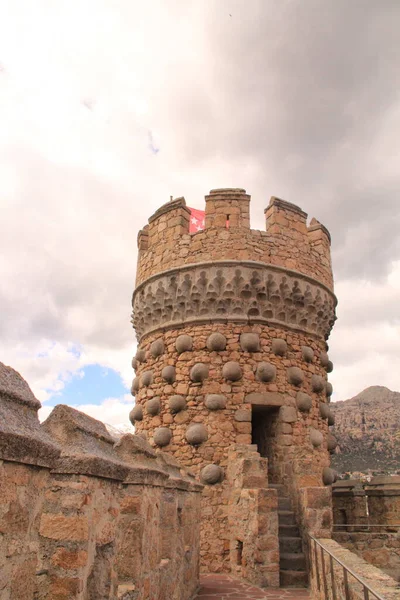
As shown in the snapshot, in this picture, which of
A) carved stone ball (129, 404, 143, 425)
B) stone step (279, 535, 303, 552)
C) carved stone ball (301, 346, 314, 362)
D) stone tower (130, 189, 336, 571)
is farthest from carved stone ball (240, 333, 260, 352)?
stone step (279, 535, 303, 552)

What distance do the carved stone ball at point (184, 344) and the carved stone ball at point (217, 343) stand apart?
0.40 metres

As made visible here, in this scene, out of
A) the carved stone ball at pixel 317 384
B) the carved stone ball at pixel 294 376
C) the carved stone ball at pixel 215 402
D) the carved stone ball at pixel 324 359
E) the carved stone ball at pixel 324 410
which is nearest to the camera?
the carved stone ball at pixel 215 402

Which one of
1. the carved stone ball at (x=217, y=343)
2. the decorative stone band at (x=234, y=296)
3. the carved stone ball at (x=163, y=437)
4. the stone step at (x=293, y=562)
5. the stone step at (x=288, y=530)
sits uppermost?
the decorative stone band at (x=234, y=296)

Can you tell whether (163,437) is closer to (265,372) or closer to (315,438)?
(265,372)

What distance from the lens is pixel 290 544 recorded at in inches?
303

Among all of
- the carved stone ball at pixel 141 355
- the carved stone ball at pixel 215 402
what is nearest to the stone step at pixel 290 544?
the carved stone ball at pixel 215 402

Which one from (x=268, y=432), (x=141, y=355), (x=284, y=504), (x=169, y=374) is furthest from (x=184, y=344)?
(x=284, y=504)

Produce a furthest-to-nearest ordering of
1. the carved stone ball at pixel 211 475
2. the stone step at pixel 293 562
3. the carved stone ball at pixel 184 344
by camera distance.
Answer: the carved stone ball at pixel 184 344 < the carved stone ball at pixel 211 475 < the stone step at pixel 293 562

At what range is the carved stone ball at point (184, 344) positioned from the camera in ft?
32.4

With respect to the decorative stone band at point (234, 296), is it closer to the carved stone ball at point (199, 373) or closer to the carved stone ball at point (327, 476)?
the carved stone ball at point (199, 373)

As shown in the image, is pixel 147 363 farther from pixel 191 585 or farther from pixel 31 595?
pixel 31 595

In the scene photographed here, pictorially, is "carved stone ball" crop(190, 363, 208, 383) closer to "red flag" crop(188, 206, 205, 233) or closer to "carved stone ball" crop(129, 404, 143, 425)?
"carved stone ball" crop(129, 404, 143, 425)

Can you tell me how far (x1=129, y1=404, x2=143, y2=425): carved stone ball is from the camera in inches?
413

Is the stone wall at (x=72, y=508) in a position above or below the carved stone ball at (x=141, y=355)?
below
